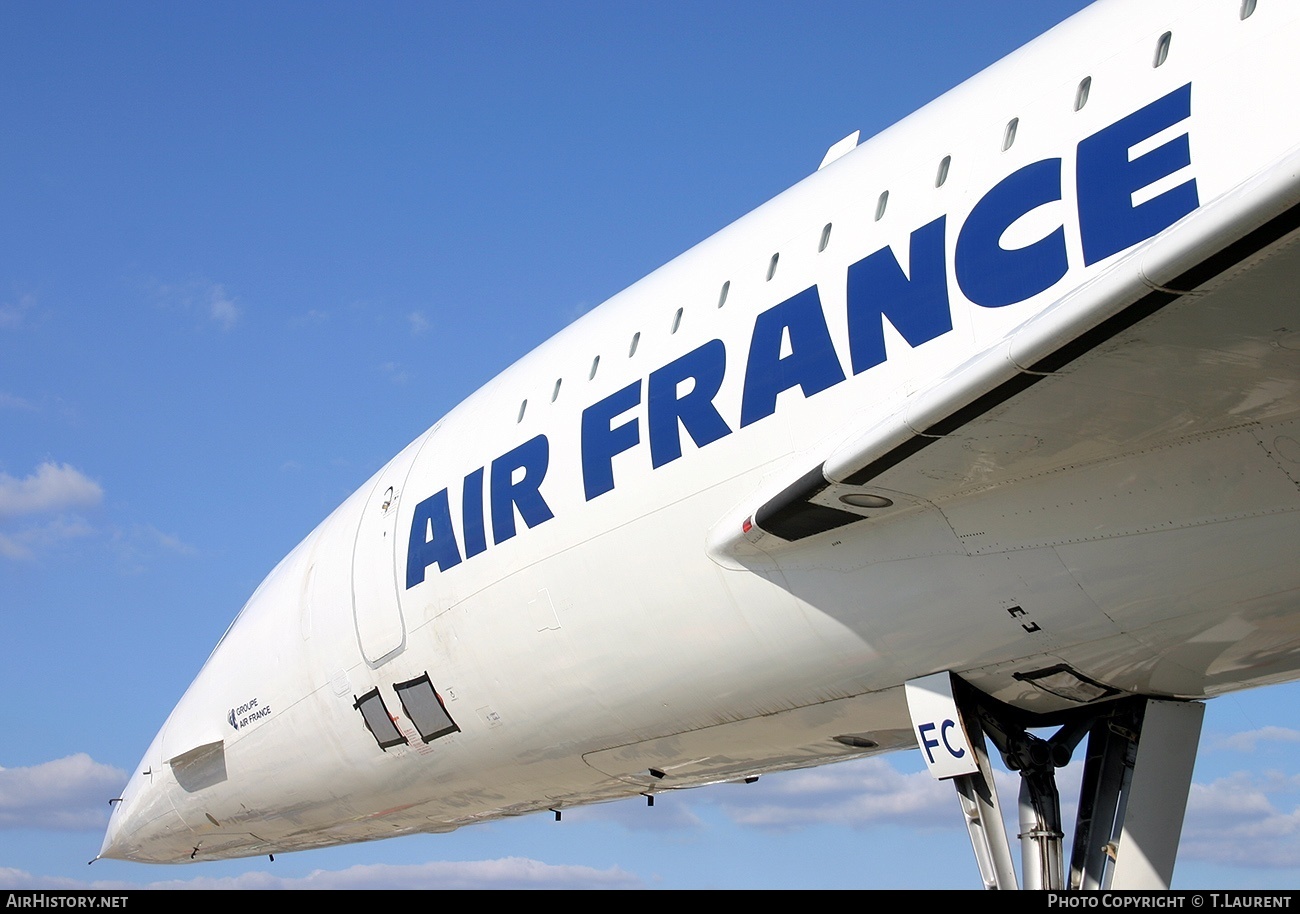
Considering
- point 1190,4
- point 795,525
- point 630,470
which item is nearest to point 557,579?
point 630,470

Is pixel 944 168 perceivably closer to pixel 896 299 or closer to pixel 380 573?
pixel 896 299

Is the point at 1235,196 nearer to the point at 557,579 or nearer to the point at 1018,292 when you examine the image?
the point at 1018,292

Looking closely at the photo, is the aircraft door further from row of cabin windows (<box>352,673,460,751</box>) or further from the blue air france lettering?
the blue air france lettering

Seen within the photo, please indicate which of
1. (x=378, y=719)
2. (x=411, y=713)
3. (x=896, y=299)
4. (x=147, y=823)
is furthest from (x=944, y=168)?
(x=147, y=823)

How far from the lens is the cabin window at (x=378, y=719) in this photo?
1050cm

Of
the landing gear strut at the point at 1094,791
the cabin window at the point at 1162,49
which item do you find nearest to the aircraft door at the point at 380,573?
the landing gear strut at the point at 1094,791

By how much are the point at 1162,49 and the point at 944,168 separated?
1237 mm

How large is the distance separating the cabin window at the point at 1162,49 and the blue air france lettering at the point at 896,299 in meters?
0.25

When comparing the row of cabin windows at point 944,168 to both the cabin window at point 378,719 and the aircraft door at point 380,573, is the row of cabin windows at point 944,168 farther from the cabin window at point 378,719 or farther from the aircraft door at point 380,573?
the cabin window at point 378,719

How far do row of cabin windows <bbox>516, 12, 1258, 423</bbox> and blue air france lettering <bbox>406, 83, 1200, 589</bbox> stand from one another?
276 millimetres
